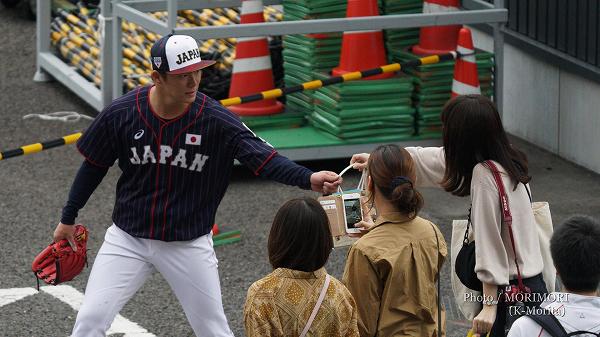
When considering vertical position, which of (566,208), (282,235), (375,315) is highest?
(282,235)

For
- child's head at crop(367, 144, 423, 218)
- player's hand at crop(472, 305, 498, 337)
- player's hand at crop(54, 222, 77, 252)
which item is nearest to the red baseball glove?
player's hand at crop(54, 222, 77, 252)

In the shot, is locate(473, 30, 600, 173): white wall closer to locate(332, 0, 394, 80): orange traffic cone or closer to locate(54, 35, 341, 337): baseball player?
locate(332, 0, 394, 80): orange traffic cone

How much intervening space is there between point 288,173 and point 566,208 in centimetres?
426

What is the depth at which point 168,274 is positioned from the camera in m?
5.48

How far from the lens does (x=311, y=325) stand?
445 cm

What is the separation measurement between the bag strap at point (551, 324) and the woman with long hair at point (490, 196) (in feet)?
3.04

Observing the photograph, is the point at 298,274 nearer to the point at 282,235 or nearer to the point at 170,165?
the point at 282,235


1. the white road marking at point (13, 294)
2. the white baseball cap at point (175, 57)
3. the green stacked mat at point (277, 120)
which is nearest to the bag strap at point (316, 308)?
the white baseball cap at point (175, 57)

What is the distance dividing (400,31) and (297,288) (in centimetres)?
642

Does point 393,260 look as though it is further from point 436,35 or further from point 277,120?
point 436,35

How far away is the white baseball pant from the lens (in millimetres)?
5414

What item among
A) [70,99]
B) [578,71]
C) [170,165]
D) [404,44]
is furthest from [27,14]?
[170,165]

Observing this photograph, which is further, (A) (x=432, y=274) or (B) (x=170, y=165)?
(B) (x=170, y=165)

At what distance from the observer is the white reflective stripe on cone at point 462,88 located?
33.0 ft
